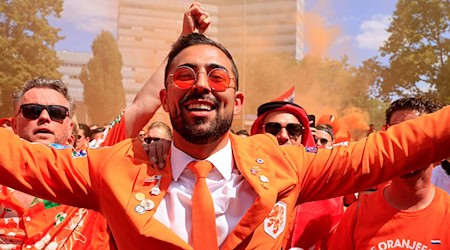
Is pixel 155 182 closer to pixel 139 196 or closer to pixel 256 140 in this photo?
pixel 139 196

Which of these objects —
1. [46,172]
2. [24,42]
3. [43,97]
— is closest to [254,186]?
[46,172]

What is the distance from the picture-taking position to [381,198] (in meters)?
3.24

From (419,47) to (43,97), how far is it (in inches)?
946

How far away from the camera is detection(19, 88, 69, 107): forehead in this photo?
3396 millimetres

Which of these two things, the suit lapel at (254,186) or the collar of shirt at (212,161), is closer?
the suit lapel at (254,186)

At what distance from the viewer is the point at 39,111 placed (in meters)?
3.33

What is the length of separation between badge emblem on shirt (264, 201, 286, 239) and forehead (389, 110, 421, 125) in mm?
1327

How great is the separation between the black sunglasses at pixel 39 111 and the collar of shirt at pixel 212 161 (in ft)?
3.99

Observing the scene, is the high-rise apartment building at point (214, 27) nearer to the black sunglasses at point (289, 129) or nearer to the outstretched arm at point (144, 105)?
the black sunglasses at point (289, 129)

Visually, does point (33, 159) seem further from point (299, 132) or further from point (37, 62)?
point (37, 62)

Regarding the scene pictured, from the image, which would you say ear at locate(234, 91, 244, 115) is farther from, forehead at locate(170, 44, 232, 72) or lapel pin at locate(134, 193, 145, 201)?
lapel pin at locate(134, 193, 145, 201)

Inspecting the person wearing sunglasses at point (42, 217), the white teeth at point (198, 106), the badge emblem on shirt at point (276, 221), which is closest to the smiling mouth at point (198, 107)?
the white teeth at point (198, 106)

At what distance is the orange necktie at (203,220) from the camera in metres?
2.17

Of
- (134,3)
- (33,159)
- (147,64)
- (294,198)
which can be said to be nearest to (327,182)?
(294,198)
